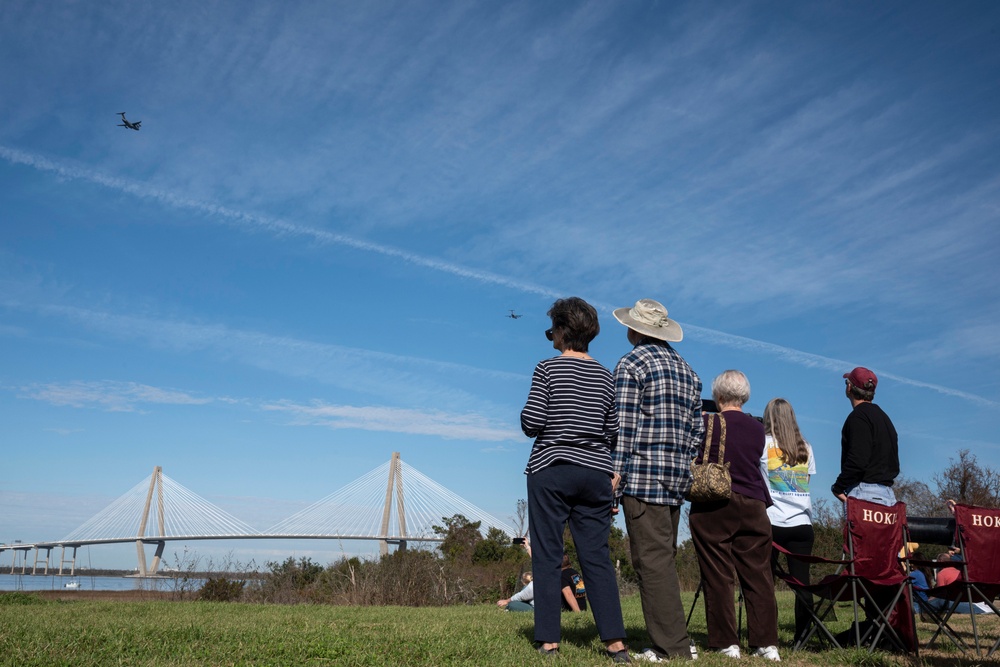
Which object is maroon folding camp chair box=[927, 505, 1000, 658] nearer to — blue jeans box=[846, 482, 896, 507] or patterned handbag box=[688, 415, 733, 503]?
blue jeans box=[846, 482, 896, 507]

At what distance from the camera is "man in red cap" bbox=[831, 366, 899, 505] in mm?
4715

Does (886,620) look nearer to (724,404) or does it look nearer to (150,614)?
(724,404)

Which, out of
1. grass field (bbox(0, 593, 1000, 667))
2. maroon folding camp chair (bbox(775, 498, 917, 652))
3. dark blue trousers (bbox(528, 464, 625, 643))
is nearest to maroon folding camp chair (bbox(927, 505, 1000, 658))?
grass field (bbox(0, 593, 1000, 667))

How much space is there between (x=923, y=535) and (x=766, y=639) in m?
2.59

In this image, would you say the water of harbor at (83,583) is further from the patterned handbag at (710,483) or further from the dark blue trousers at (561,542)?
the patterned handbag at (710,483)

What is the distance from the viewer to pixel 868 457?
4.72m

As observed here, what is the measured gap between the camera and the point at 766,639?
3.99 meters

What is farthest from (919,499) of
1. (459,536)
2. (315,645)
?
(315,645)

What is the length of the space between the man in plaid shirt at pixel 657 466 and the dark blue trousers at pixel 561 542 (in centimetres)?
17

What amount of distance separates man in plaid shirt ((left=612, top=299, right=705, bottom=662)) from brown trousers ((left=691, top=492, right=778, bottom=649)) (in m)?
0.24

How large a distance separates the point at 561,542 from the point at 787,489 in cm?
175

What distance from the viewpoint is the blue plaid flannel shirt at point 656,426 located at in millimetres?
3910

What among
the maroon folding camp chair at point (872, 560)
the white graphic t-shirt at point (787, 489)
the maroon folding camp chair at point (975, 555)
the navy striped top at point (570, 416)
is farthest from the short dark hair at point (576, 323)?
the maroon folding camp chair at point (975, 555)

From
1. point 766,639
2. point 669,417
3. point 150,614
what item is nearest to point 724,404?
point 669,417
